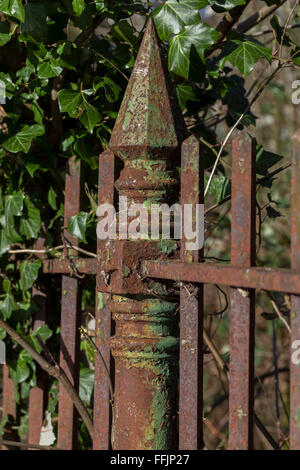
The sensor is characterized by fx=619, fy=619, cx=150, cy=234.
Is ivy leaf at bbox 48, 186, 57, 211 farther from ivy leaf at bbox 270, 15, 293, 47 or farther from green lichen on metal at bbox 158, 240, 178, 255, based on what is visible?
ivy leaf at bbox 270, 15, 293, 47

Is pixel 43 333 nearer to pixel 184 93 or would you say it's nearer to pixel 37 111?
pixel 37 111

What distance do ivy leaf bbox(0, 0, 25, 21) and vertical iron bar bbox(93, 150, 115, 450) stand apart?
1.35 ft

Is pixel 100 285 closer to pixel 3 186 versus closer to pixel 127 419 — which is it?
pixel 127 419

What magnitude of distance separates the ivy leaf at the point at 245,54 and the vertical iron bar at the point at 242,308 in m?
0.45

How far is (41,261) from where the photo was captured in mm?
1947

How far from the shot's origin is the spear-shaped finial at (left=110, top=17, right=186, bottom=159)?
1.36m

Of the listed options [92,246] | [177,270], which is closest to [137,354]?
[177,270]

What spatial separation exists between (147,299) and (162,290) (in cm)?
4

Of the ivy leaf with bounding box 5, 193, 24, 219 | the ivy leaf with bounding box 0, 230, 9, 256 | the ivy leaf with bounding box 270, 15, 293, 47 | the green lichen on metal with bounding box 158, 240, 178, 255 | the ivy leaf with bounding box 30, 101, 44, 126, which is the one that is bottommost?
the green lichen on metal with bounding box 158, 240, 178, 255

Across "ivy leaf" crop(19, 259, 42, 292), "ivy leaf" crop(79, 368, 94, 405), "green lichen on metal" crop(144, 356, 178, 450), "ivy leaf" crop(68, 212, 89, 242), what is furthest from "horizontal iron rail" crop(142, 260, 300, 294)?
"ivy leaf" crop(79, 368, 94, 405)

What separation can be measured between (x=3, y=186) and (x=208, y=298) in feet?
13.5

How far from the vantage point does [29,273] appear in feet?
6.30

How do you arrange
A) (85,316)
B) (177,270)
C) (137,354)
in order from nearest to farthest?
(177,270) → (137,354) → (85,316)

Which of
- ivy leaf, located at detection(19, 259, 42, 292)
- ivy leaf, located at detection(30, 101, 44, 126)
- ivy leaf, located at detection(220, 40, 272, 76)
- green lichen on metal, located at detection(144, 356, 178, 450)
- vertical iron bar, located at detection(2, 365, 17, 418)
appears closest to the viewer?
green lichen on metal, located at detection(144, 356, 178, 450)
